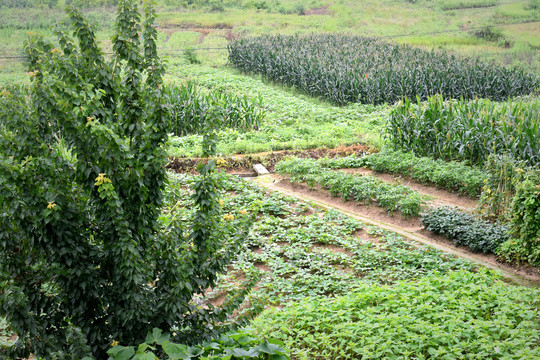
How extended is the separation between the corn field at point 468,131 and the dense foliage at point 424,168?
44cm

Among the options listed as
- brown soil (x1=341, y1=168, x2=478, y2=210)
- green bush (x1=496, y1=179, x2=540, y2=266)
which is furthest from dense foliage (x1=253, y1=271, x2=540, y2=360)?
brown soil (x1=341, y1=168, x2=478, y2=210)

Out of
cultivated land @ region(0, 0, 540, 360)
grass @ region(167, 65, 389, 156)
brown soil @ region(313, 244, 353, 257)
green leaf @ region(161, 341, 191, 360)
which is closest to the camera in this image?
Result: green leaf @ region(161, 341, 191, 360)

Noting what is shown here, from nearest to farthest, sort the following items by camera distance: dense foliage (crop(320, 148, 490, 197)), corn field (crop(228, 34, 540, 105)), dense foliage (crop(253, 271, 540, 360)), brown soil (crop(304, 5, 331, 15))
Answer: dense foliage (crop(253, 271, 540, 360)), dense foliage (crop(320, 148, 490, 197)), corn field (crop(228, 34, 540, 105)), brown soil (crop(304, 5, 331, 15))

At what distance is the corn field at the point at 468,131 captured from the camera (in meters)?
9.18

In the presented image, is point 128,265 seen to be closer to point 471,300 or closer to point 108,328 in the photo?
point 108,328

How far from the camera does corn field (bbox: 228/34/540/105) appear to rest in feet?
56.7

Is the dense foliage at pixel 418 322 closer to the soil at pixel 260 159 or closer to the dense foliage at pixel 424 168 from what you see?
the dense foliage at pixel 424 168

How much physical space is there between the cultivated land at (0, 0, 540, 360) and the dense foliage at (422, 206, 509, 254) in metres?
0.02

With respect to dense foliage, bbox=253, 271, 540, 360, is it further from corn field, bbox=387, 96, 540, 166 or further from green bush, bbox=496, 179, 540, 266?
corn field, bbox=387, 96, 540, 166

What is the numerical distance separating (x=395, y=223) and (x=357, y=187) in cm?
106

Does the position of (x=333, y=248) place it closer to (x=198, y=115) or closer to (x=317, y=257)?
(x=317, y=257)

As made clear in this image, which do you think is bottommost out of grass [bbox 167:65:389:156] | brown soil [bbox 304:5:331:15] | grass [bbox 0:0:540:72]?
grass [bbox 167:65:389:156]

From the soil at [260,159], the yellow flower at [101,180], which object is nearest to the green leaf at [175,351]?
the yellow flower at [101,180]

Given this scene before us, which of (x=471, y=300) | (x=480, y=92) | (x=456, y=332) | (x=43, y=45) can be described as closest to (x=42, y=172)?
(x=43, y=45)
